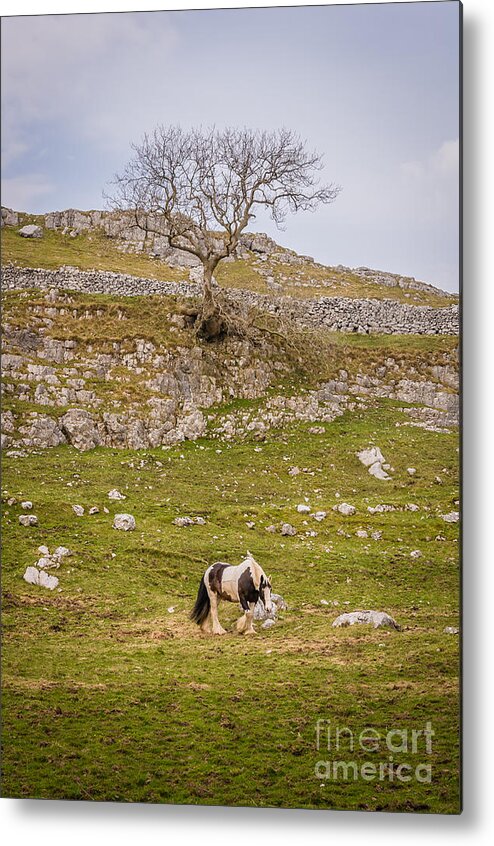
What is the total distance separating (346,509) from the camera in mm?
5652

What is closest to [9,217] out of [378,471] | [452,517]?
[378,471]

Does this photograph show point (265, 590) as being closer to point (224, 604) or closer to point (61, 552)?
point (224, 604)

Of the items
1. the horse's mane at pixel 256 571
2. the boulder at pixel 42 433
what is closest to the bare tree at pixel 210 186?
the boulder at pixel 42 433

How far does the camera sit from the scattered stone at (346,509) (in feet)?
18.5

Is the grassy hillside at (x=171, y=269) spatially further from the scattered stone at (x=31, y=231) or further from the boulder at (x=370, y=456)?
the boulder at (x=370, y=456)

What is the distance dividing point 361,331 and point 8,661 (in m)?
2.88

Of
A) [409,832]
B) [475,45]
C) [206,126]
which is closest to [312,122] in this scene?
[206,126]

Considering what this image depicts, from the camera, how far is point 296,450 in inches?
230

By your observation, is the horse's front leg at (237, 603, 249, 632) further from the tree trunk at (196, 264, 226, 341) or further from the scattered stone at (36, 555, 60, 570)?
the tree trunk at (196, 264, 226, 341)

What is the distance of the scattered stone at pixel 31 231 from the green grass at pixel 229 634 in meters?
1.34

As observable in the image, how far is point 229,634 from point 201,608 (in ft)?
0.72

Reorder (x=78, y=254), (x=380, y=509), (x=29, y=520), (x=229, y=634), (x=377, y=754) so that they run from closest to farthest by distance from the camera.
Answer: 1. (x=377, y=754)
2. (x=229, y=634)
3. (x=380, y=509)
4. (x=29, y=520)
5. (x=78, y=254)

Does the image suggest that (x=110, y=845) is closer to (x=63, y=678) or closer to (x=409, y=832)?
(x=63, y=678)

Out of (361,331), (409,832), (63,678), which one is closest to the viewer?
(409,832)
